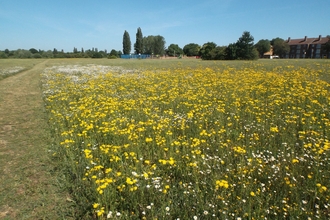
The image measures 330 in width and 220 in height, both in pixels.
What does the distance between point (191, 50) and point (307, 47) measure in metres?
71.4

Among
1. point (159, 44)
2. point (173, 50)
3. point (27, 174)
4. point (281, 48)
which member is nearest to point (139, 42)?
point (159, 44)

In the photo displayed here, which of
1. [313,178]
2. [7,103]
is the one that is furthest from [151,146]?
[7,103]

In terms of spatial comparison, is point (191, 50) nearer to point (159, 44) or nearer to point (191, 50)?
point (191, 50)

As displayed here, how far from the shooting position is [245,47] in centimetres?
6438

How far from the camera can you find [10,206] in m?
3.84

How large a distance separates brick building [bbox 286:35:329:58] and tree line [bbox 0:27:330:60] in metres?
6.72

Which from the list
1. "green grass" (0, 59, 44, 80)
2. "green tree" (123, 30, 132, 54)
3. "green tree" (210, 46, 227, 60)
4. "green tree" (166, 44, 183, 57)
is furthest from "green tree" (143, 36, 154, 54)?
"green grass" (0, 59, 44, 80)

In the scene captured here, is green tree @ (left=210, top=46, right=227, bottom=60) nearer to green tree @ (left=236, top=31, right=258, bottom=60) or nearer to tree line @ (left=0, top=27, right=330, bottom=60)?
tree line @ (left=0, top=27, right=330, bottom=60)

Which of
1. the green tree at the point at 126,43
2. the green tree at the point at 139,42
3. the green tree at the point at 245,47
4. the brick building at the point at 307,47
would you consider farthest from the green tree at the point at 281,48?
the green tree at the point at 126,43

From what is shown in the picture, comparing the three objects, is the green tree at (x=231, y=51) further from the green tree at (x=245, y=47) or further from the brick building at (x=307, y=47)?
the brick building at (x=307, y=47)

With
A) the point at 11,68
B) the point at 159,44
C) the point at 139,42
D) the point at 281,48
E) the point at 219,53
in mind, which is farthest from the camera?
the point at 159,44

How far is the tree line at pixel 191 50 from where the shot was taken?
214 feet

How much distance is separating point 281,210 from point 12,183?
518 cm

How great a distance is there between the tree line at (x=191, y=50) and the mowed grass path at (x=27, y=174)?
64419 mm
